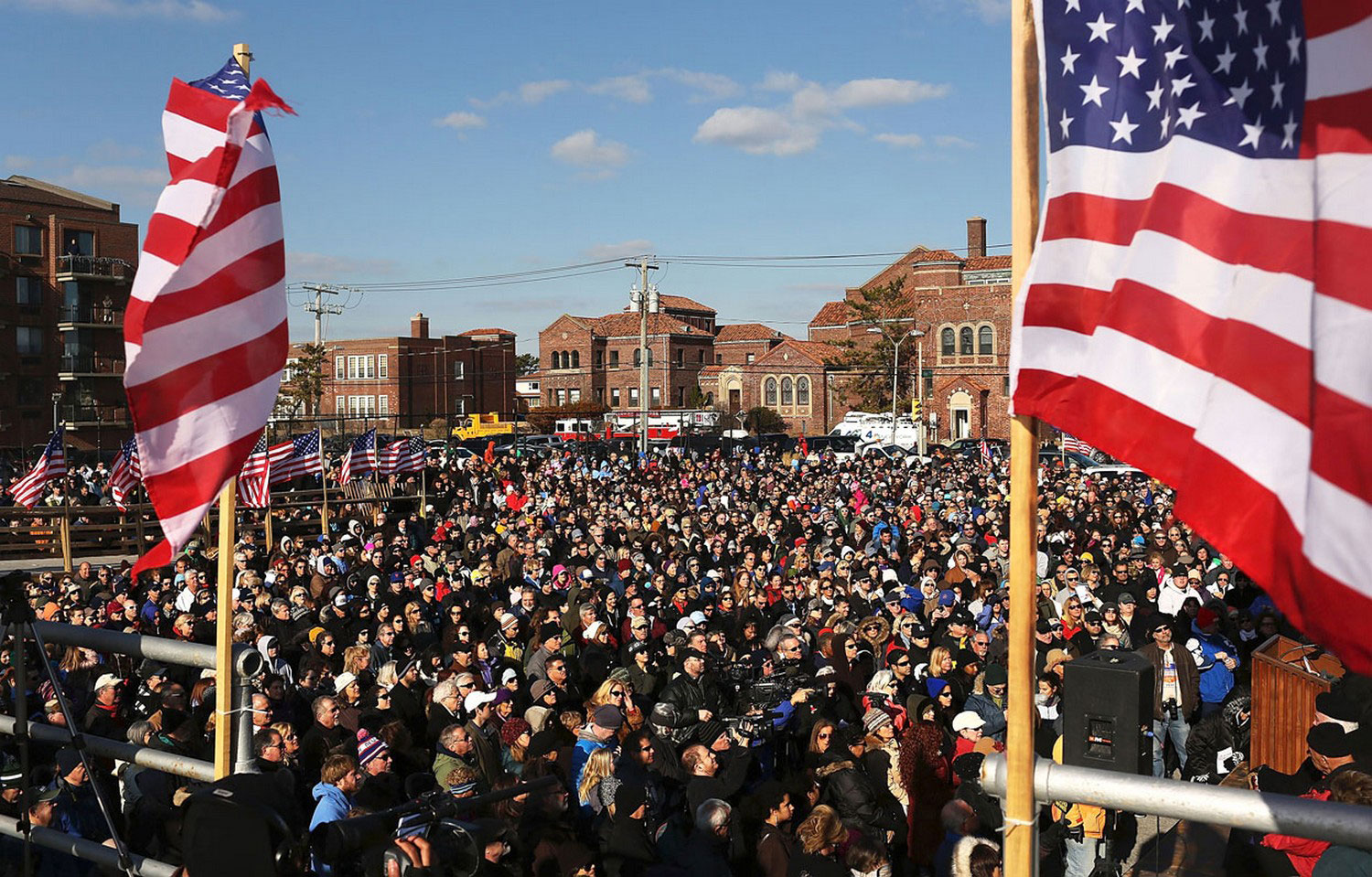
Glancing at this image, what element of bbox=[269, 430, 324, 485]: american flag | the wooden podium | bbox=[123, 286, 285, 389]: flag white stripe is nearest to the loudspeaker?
bbox=[123, 286, 285, 389]: flag white stripe

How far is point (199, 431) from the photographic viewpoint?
4.61 m

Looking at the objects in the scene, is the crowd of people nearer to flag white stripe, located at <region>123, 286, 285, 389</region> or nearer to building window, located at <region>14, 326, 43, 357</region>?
flag white stripe, located at <region>123, 286, 285, 389</region>

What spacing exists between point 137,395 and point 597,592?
10372 mm

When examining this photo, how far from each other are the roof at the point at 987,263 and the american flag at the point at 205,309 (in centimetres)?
7000

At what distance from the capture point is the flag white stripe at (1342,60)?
7.48 feet

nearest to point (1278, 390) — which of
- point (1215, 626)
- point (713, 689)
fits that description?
point (713, 689)

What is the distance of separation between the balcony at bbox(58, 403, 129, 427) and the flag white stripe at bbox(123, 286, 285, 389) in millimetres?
54914

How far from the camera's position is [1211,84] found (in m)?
2.77

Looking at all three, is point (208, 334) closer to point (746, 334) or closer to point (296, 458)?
point (296, 458)

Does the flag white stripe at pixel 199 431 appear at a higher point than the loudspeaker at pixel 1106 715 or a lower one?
higher

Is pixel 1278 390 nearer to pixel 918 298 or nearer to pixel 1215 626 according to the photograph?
pixel 1215 626

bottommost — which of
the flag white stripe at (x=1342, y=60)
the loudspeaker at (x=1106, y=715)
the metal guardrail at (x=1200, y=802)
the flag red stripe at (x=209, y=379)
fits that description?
the loudspeaker at (x=1106, y=715)

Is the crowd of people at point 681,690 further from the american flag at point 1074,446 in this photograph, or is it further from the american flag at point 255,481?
the american flag at point 1074,446

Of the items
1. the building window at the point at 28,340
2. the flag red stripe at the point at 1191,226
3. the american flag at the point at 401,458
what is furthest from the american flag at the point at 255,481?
the building window at the point at 28,340
